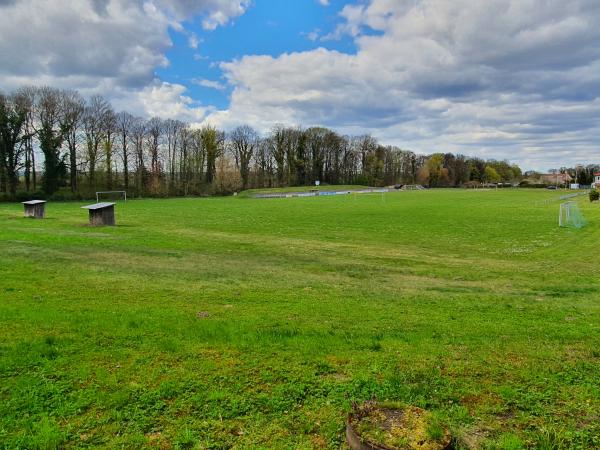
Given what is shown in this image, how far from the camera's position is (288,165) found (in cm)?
11444

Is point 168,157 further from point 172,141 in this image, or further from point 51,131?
point 51,131

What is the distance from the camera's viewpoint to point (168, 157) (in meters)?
91.1

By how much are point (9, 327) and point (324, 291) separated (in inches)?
258

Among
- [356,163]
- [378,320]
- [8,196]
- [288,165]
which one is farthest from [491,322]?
[356,163]

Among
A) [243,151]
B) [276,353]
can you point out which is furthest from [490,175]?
[276,353]

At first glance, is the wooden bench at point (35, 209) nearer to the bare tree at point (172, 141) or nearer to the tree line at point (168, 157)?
the tree line at point (168, 157)

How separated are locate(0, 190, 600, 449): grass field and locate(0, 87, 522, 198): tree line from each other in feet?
209

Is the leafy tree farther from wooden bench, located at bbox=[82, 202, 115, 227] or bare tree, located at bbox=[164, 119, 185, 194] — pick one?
wooden bench, located at bbox=[82, 202, 115, 227]

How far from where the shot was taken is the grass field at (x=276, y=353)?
4.07 meters

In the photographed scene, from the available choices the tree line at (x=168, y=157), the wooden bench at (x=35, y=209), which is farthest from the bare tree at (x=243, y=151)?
the wooden bench at (x=35, y=209)

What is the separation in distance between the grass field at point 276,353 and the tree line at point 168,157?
6361cm

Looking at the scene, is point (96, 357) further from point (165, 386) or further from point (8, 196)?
point (8, 196)

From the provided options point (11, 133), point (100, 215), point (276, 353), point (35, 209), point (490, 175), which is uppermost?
point (11, 133)

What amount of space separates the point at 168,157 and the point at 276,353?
91.2 metres
